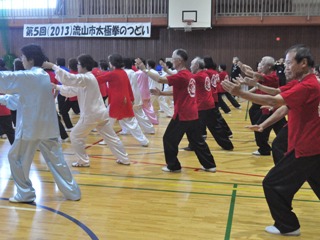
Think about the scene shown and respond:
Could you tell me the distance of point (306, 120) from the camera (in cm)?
366

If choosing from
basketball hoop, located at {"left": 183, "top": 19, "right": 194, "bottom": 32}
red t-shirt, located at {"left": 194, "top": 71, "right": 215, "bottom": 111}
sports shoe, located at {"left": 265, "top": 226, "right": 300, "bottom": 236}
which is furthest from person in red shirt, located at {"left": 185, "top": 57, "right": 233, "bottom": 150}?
basketball hoop, located at {"left": 183, "top": 19, "right": 194, "bottom": 32}

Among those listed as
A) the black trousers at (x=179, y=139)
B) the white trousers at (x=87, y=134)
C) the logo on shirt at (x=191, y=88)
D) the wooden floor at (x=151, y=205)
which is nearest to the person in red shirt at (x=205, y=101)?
the wooden floor at (x=151, y=205)

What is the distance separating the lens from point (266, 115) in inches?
274

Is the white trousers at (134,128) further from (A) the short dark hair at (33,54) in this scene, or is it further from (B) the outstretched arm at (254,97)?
(B) the outstretched arm at (254,97)

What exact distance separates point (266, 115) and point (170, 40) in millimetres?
12462

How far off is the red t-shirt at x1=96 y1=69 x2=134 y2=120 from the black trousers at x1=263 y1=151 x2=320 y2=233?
4.13m

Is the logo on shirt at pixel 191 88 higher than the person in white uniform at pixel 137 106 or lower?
higher

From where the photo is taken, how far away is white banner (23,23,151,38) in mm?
18203

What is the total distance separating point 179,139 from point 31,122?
237 cm

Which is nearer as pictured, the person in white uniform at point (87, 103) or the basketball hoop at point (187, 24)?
the person in white uniform at point (87, 103)

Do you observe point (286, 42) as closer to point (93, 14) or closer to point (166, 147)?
point (93, 14)

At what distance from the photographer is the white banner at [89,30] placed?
18203mm

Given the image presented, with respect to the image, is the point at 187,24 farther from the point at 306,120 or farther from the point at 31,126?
the point at 306,120

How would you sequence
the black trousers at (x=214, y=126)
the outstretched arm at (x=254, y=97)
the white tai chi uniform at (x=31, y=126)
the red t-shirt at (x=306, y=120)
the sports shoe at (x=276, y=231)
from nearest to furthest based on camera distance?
the outstretched arm at (x=254, y=97) < the red t-shirt at (x=306, y=120) < the sports shoe at (x=276, y=231) < the white tai chi uniform at (x=31, y=126) < the black trousers at (x=214, y=126)
